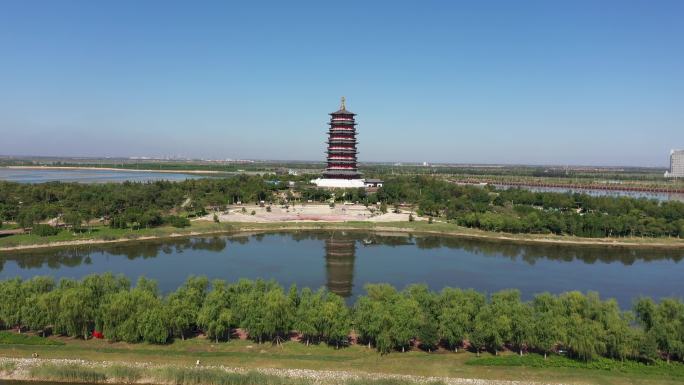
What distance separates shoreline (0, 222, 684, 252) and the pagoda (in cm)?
2137

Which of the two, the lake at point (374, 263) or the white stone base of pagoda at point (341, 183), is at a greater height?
the white stone base of pagoda at point (341, 183)

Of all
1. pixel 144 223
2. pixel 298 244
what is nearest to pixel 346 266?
pixel 298 244

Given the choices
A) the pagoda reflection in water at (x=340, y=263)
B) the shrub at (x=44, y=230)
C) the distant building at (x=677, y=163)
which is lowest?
the pagoda reflection in water at (x=340, y=263)

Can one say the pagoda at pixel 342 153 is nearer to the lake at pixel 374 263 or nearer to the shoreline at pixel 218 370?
the lake at pixel 374 263

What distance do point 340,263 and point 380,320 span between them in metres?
15.0

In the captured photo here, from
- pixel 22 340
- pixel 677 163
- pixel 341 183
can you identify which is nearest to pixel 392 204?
pixel 341 183

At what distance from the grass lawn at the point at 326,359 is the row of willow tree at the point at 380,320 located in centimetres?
41

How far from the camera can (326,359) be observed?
14812 millimetres

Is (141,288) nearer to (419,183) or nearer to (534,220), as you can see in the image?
(534,220)

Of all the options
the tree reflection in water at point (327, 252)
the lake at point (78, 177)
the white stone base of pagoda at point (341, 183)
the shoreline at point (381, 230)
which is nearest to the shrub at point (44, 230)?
the shoreline at point (381, 230)

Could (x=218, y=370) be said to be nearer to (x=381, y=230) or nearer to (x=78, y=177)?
(x=381, y=230)

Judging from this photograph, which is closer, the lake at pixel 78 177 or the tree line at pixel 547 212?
the tree line at pixel 547 212

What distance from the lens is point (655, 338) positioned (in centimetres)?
1477

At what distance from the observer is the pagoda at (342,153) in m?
63.5
